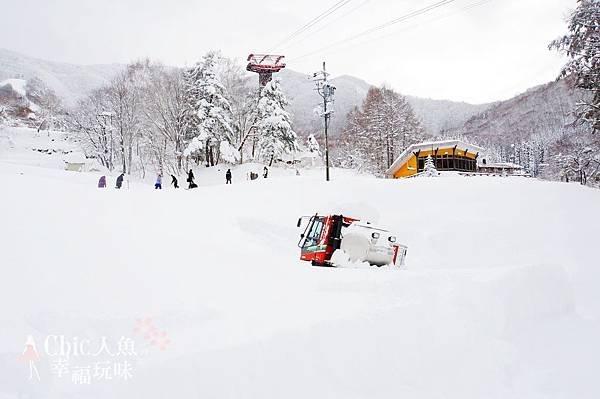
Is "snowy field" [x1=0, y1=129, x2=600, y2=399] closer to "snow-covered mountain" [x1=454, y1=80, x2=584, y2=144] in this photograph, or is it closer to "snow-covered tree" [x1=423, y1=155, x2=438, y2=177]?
"snow-covered tree" [x1=423, y1=155, x2=438, y2=177]

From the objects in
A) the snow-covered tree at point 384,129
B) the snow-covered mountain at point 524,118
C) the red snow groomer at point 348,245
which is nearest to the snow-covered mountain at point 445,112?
the snow-covered mountain at point 524,118

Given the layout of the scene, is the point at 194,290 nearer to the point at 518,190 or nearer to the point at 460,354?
the point at 460,354

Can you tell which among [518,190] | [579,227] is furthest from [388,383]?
[518,190]

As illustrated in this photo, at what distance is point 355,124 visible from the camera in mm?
63750

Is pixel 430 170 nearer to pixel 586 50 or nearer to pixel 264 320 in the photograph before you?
pixel 586 50

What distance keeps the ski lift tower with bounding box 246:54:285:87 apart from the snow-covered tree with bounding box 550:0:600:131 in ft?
129

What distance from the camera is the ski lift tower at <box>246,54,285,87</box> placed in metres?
52.1

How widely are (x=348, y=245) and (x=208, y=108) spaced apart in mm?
34569

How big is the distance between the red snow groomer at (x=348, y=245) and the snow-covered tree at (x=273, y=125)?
32.4m

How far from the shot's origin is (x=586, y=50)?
17.0 metres

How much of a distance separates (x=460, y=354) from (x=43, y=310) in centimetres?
567

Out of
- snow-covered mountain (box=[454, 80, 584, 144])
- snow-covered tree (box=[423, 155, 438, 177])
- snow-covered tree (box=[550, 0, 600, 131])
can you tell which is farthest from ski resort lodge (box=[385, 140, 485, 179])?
snow-covered mountain (box=[454, 80, 584, 144])

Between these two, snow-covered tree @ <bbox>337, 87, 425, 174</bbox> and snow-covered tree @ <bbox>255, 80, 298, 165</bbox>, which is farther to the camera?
snow-covered tree @ <bbox>337, 87, 425, 174</bbox>

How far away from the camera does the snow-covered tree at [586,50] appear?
54.9 ft
